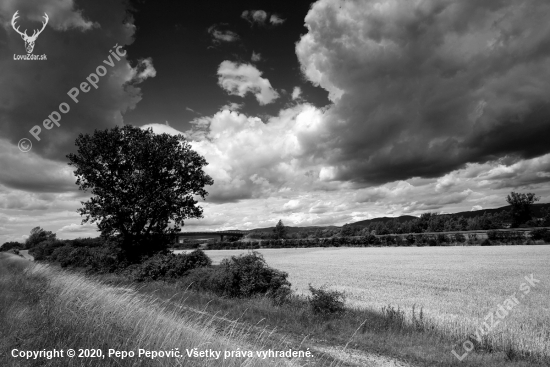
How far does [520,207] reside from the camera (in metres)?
120

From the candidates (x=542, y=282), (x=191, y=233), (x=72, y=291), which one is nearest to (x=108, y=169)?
(x=72, y=291)

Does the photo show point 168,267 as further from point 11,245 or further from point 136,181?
point 11,245

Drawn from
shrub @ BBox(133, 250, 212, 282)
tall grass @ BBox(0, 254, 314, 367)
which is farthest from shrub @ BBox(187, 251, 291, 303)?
tall grass @ BBox(0, 254, 314, 367)

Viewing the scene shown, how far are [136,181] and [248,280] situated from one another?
2095 cm

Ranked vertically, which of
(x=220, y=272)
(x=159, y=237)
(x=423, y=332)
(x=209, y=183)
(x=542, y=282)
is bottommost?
(x=542, y=282)

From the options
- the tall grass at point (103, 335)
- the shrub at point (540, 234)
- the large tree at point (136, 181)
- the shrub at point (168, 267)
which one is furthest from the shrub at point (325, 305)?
the shrub at point (540, 234)

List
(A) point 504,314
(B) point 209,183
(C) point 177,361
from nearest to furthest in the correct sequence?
(C) point 177,361 → (A) point 504,314 → (B) point 209,183

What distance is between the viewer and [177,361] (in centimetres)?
483

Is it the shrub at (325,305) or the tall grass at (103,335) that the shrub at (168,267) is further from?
the tall grass at (103,335)

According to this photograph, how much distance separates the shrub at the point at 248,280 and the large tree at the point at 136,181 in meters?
16.4

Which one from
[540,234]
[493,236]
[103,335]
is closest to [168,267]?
[103,335]

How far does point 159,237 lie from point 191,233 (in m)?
110

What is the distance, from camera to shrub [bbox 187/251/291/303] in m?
16.2

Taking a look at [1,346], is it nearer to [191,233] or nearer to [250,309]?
[250,309]
